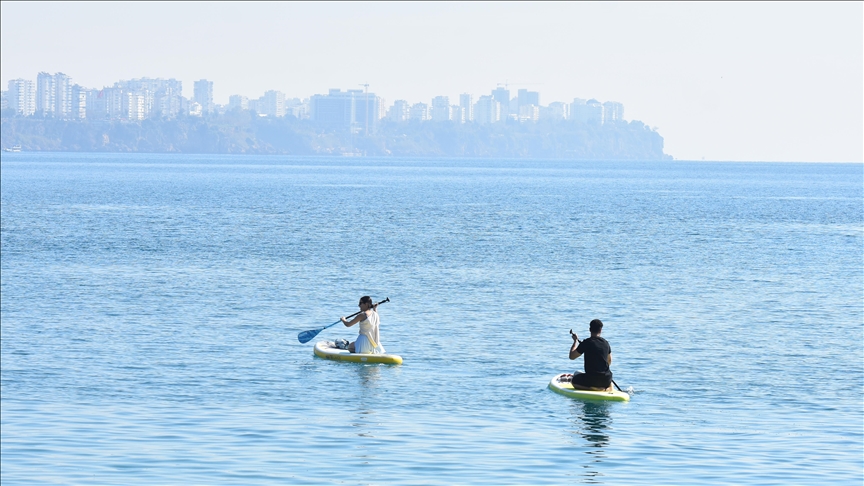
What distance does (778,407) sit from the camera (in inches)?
968

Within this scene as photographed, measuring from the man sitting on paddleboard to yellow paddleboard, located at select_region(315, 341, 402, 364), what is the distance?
5.67 metres

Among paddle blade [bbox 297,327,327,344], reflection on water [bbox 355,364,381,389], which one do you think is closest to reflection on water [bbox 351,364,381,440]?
reflection on water [bbox 355,364,381,389]

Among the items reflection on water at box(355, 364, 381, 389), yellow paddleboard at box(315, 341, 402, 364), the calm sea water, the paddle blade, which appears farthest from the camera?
the paddle blade

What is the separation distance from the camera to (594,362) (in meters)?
24.5

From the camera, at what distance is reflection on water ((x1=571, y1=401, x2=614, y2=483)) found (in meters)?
19.0

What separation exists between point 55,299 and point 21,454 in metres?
23.2

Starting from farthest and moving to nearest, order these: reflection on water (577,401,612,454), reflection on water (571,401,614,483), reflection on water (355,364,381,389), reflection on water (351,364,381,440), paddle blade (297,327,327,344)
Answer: paddle blade (297,327,327,344)
reflection on water (355,364,381,389)
reflection on water (351,364,381,440)
reflection on water (577,401,612,454)
reflection on water (571,401,614,483)

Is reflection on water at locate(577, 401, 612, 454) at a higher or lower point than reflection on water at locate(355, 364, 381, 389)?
higher

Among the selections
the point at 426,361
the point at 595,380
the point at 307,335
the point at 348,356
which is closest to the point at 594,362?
the point at 595,380

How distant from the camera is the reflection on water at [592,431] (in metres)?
19.0

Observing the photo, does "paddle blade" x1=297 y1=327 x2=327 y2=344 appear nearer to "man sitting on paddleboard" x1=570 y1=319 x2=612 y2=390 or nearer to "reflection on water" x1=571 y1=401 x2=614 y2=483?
"man sitting on paddleboard" x1=570 y1=319 x2=612 y2=390

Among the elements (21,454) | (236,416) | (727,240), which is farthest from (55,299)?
(727,240)

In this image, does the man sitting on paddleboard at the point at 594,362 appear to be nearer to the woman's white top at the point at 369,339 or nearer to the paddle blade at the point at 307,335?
the woman's white top at the point at 369,339

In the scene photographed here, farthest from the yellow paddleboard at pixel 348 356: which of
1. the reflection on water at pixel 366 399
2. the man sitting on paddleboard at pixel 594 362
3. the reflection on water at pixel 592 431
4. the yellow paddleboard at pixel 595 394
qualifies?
the reflection on water at pixel 592 431
